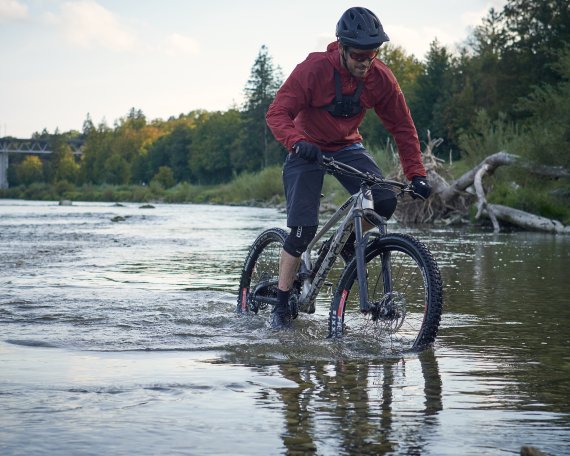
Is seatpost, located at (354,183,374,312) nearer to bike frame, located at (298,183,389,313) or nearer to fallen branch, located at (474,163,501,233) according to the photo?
bike frame, located at (298,183,389,313)

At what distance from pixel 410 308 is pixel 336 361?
821mm

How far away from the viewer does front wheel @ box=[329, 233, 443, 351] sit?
5492 mm

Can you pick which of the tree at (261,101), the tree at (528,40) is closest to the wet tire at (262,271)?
the tree at (528,40)

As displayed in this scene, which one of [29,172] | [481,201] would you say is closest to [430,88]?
[481,201]

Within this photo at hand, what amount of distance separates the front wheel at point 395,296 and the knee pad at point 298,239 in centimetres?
50

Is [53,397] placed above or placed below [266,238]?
below

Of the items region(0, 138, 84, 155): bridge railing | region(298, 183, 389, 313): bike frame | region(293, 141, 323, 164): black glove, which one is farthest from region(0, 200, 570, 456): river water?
region(0, 138, 84, 155): bridge railing

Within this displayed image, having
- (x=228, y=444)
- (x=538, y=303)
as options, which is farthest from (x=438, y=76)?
(x=228, y=444)

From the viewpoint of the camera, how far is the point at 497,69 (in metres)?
54.7

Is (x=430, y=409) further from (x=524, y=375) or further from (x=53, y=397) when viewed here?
(x=53, y=397)

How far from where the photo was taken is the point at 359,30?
19.0ft

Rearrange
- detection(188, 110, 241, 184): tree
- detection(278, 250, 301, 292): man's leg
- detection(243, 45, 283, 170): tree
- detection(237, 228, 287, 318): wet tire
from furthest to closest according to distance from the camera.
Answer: detection(188, 110, 241, 184): tree
detection(243, 45, 283, 170): tree
detection(237, 228, 287, 318): wet tire
detection(278, 250, 301, 292): man's leg

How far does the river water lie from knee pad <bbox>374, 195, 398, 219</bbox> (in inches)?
34.0

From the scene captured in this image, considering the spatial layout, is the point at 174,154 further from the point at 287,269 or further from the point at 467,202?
the point at 287,269
